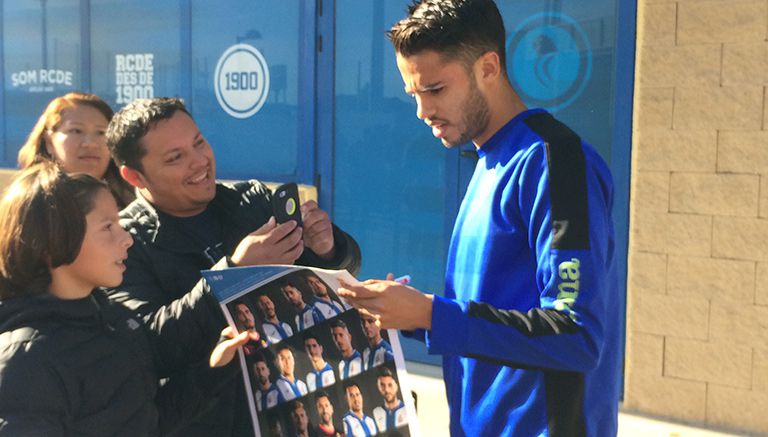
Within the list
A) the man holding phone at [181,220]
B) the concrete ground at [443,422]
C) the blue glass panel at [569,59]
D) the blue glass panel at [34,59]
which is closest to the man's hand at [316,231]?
the man holding phone at [181,220]

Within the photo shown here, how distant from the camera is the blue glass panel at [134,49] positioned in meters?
6.18

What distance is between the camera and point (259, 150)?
5805 mm

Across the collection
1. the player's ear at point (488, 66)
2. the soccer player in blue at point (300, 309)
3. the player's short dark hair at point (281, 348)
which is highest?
the player's ear at point (488, 66)

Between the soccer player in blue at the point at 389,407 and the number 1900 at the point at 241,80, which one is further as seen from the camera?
the number 1900 at the point at 241,80

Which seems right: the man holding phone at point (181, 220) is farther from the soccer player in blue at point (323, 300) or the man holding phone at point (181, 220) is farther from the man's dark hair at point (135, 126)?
the soccer player in blue at point (323, 300)

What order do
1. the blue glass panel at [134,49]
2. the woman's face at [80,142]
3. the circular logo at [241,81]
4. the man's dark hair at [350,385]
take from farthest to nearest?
the blue glass panel at [134,49], the circular logo at [241,81], the woman's face at [80,142], the man's dark hair at [350,385]

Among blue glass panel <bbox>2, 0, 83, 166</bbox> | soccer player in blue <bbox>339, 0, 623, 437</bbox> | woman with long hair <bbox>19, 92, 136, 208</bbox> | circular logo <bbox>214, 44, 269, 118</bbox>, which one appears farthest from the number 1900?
soccer player in blue <bbox>339, 0, 623, 437</bbox>

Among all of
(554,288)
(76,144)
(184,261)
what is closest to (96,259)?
(184,261)

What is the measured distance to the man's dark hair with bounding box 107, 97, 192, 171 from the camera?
7.15ft

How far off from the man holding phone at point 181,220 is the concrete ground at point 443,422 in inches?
83.4

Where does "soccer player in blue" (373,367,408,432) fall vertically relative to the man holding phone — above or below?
below

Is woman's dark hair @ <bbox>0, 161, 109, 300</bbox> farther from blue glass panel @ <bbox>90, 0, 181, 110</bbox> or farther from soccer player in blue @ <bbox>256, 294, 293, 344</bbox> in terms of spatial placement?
blue glass panel @ <bbox>90, 0, 181, 110</bbox>

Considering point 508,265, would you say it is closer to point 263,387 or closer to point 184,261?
point 263,387

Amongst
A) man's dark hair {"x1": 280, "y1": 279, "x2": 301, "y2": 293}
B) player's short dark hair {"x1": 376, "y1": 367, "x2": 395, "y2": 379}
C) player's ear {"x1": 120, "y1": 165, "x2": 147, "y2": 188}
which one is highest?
player's ear {"x1": 120, "y1": 165, "x2": 147, "y2": 188}
